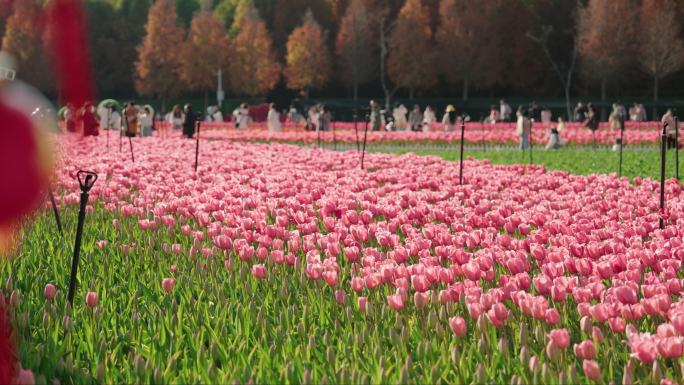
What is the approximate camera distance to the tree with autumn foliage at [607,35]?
5525 cm

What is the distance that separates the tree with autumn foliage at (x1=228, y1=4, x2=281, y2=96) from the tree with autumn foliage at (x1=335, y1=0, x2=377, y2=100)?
5492 mm

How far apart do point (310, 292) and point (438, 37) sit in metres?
59.5

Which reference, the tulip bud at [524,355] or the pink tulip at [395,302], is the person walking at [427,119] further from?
the tulip bud at [524,355]

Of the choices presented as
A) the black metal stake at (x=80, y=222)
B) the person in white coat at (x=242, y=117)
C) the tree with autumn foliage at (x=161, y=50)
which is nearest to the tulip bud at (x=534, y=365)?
the black metal stake at (x=80, y=222)

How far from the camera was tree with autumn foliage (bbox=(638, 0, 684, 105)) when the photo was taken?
54.5 metres

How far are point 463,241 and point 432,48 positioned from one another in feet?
200

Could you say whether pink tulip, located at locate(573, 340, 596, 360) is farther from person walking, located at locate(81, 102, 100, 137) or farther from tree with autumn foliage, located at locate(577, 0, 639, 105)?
tree with autumn foliage, located at locate(577, 0, 639, 105)

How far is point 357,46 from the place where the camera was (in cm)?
6475

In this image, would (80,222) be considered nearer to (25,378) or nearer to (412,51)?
(25,378)

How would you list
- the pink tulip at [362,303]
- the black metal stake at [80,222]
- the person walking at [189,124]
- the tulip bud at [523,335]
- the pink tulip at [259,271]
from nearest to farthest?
the tulip bud at [523,335]
the black metal stake at [80,222]
the pink tulip at [362,303]
the pink tulip at [259,271]
the person walking at [189,124]

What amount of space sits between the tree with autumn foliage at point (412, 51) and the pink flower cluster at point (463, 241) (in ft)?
166

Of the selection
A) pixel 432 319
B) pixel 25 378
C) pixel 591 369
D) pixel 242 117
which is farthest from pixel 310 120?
pixel 25 378

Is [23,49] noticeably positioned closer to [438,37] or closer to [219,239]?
[438,37]

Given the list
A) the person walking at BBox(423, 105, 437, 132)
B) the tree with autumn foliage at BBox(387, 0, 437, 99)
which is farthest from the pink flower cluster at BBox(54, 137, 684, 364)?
the tree with autumn foliage at BBox(387, 0, 437, 99)
